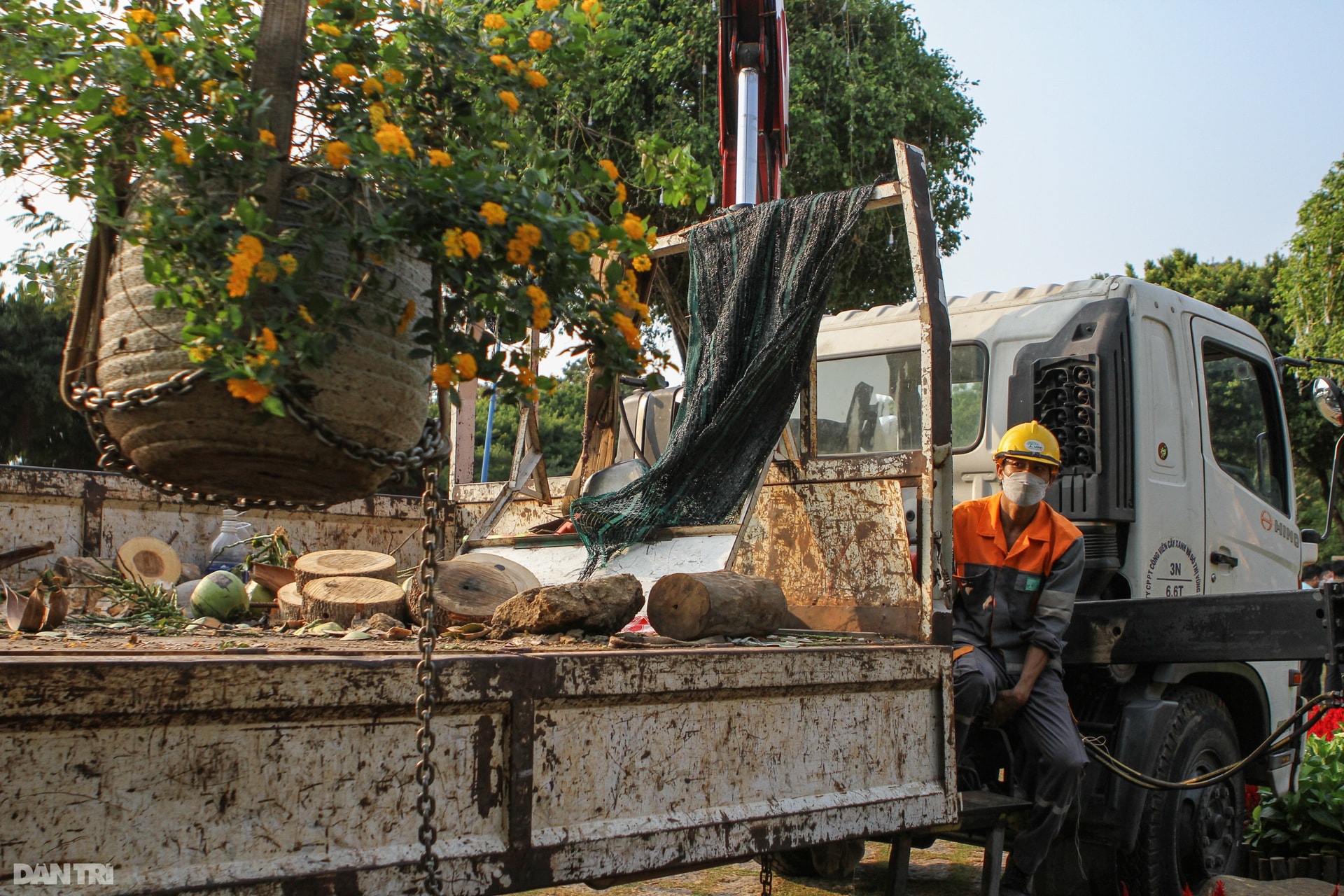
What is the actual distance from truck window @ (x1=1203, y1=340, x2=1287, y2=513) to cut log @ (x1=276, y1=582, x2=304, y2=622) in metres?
3.60

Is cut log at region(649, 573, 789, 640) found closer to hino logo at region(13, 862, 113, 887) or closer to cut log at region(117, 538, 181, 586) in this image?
hino logo at region(13, 862, 113, 887)

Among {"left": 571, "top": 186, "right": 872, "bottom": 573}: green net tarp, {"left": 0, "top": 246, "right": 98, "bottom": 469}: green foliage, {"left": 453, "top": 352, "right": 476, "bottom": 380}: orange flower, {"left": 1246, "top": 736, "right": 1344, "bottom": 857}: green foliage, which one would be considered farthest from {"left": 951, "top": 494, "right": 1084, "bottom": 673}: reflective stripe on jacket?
{"left": 0, "top": 246, "right": 98, "bottom": 469}: green foliage

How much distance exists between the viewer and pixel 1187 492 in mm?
4430

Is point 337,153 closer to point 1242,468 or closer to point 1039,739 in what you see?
point 1039,739

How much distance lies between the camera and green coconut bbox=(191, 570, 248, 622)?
3992 millimetres

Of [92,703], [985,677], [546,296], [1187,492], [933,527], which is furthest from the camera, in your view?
[1187,492]

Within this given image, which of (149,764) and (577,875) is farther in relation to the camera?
(577,875)

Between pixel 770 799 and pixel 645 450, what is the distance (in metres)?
3.35

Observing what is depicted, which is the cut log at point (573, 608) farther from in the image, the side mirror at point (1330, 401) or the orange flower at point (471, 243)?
the side mirror at point (1330, 401)

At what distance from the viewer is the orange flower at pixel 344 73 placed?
1.83 m

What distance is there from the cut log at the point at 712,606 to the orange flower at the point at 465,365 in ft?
4.87

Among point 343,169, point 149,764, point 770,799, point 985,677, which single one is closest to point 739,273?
point 985,677

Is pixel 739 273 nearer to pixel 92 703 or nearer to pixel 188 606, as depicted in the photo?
pixel 188 606

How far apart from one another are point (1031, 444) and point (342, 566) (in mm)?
2498
